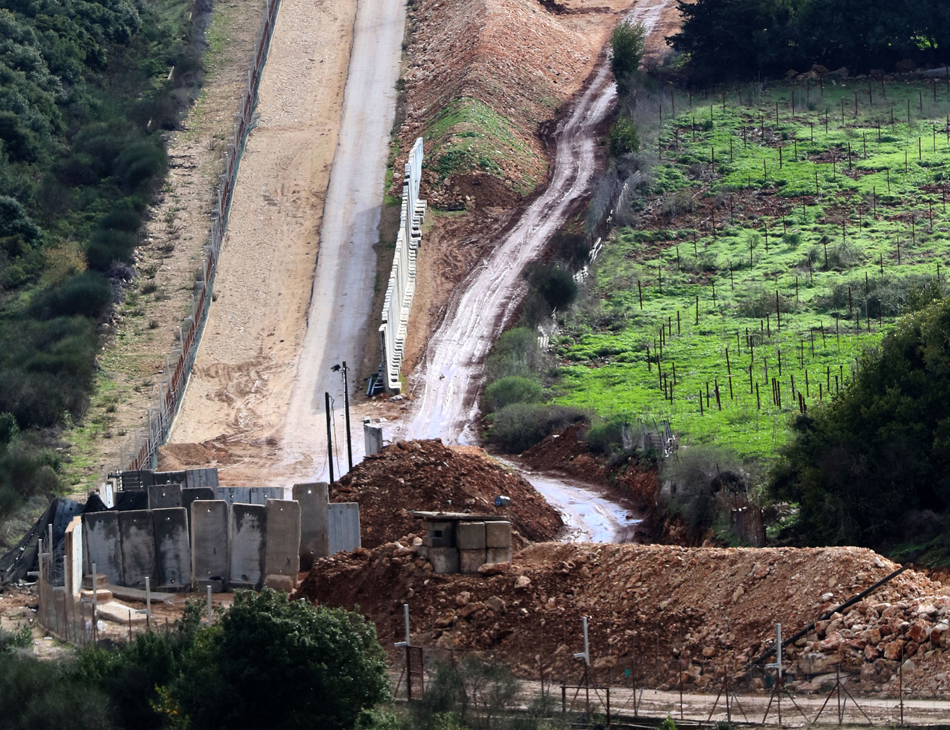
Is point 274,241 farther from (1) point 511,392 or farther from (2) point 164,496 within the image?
(2) point 164,496

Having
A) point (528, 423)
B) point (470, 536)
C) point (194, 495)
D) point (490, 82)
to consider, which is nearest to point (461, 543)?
point (470, 536)

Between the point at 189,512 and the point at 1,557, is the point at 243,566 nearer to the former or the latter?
the point at 189,512

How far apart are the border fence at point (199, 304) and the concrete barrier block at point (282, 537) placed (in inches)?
464

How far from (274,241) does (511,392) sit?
15.5 meters

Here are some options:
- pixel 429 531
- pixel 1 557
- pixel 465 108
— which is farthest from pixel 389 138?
pixel 429 531

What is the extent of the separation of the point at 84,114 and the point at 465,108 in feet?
51.9

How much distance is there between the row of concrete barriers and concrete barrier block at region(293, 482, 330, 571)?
0.03m

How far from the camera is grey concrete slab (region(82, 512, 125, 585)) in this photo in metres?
34.7

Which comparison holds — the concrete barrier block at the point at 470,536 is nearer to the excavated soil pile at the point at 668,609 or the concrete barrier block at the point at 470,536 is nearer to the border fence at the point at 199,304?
the excavated soil pile at the point at 668,609

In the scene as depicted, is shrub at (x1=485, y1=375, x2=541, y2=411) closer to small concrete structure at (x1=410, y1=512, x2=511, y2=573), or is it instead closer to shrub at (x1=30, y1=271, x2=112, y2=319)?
shrub at (x1=30, y1=271, x2=112, y2=319)

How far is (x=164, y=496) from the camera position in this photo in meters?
37.3

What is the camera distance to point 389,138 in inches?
2721

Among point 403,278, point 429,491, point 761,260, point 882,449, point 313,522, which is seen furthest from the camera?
point 761,260

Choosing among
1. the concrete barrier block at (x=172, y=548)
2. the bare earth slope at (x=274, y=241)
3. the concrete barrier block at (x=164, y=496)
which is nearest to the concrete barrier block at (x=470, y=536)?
the concrete barrier block at (x=172, y=548)
